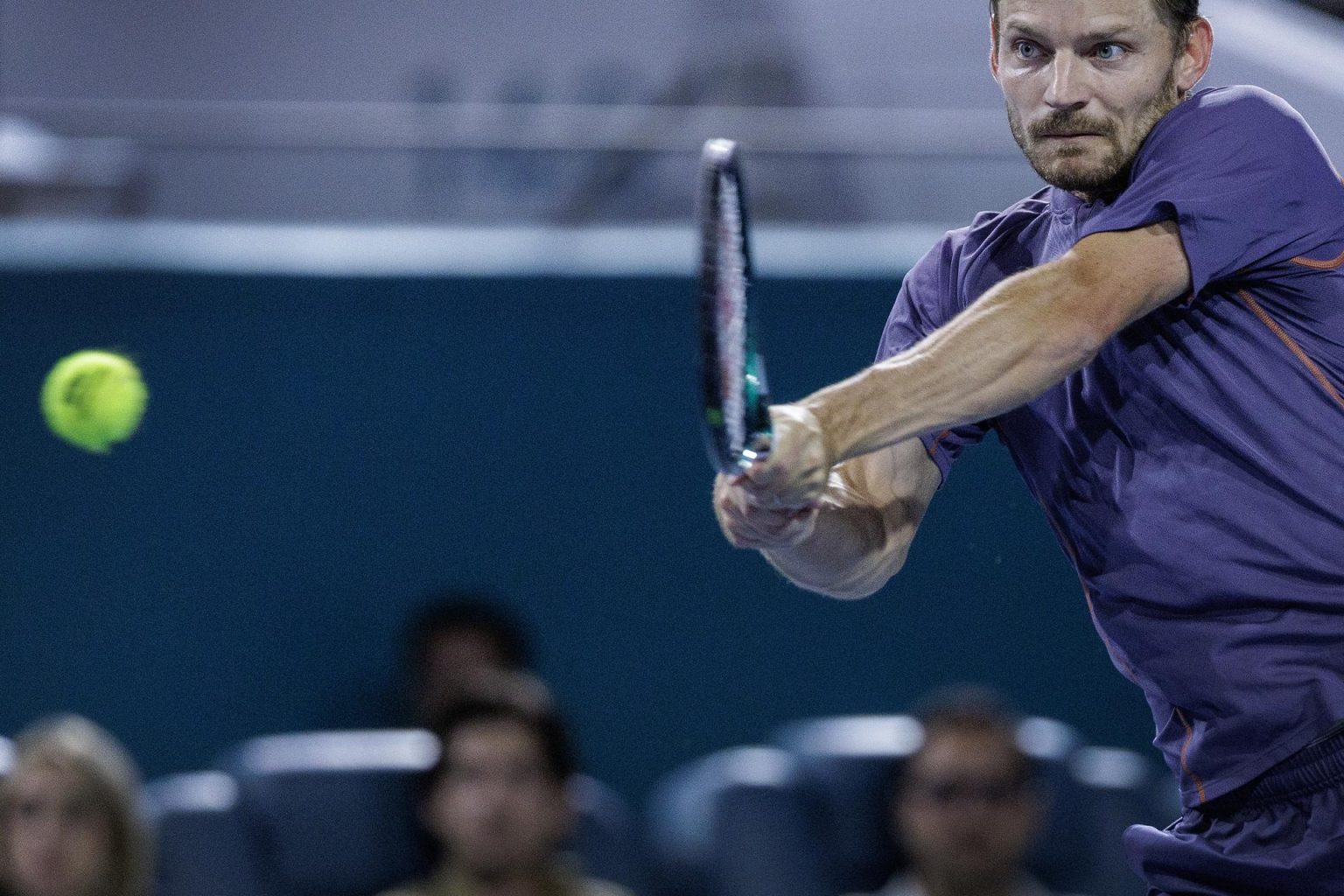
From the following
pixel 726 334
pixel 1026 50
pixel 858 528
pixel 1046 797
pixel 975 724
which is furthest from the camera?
pixel 1046 797

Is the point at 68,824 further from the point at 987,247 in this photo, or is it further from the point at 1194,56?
the point at 1194,56

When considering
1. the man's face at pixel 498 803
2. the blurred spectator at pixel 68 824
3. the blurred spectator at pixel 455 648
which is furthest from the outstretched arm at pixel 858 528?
the blurred spectator at pixel 455 648

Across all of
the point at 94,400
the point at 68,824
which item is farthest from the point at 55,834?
the point at 94,400

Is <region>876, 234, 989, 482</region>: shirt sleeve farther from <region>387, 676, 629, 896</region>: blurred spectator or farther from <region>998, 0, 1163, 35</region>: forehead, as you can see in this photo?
<region>387, 676, 629, 896</region>: blurred spectator

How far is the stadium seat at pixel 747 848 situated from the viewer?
162 inches

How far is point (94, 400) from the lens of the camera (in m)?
4.37

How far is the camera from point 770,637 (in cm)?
511

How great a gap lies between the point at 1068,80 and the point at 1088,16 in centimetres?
7

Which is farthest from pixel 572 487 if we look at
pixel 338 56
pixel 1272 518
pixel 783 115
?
pixel 1272 518

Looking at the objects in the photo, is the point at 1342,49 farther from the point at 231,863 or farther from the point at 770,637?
the point at 231,863

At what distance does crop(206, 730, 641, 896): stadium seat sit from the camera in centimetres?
404

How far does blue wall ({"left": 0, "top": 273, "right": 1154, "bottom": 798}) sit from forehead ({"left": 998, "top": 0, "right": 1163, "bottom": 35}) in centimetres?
314

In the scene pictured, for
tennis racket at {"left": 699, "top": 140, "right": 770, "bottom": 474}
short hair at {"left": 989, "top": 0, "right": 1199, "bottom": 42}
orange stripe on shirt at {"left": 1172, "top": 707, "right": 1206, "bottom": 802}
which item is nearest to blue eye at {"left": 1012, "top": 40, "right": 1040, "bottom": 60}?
short hair at {"left": 989, "top": 0, "right": 1199, "bottom": 42}

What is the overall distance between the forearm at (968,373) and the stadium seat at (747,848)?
95.8 inches
